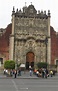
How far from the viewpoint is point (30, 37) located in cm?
6303

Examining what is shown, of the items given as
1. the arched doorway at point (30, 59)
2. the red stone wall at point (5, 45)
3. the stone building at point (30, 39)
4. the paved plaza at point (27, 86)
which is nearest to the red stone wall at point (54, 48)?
the stone building at point (30, 39)

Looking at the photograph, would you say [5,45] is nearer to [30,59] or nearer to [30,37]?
[30,37]

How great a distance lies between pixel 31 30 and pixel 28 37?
1662mm

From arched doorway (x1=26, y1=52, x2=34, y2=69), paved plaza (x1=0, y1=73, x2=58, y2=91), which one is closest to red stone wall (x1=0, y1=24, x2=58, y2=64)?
arched doorway (x1=26, y1=52, x2=34, y2=69)

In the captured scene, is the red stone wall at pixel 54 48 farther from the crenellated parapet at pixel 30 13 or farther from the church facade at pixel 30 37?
the crenellated parapet at pixel 30 13

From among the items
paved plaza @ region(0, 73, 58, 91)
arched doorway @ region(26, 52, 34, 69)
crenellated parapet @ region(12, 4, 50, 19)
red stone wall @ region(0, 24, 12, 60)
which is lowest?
paved plaza @ region(0, 73, 58, 91)

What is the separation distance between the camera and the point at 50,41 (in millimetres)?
63469

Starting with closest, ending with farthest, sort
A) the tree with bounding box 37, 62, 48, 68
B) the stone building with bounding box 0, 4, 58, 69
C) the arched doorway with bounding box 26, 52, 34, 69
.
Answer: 1. the tree with bounding box 37, 62, 48, 68
2. the stone building with bounding box 0, 4, 58, 69
3. the arched doorway with bounding box 26, 52, 34, 69

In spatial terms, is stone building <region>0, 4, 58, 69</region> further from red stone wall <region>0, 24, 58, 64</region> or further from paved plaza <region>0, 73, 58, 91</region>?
paved plaza <region>0, 73, 58, 91</region>

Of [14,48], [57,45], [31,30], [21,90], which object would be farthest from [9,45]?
[21,90]

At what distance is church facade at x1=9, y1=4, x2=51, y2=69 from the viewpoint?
62750 millimetres

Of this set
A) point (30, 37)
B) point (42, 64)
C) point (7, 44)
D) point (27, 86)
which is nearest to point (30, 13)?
point (30, 37)

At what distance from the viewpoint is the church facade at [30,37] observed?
6275 cm

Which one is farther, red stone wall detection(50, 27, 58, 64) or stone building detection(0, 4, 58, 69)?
red stone wall detection(50, 27, 58, 64)
